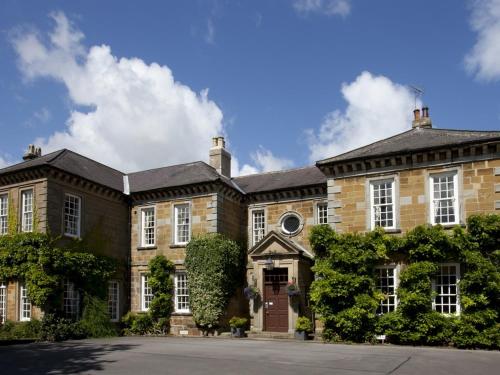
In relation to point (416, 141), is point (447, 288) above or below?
below

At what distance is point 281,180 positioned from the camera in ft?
89.2

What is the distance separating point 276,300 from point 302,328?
239 centimetres

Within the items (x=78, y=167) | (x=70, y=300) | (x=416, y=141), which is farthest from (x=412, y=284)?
(x=78, y=167)

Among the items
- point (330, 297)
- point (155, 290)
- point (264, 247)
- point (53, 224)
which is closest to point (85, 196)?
point (53, 224)

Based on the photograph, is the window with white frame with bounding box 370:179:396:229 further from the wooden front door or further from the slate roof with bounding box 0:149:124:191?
the slate roof with bounding box 0:149:124:191

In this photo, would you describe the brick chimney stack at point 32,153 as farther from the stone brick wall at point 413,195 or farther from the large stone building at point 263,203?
the stone brick wall at point 413,195

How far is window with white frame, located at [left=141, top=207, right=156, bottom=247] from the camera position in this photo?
26750 mm

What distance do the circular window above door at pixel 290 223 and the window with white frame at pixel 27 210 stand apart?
11467mm

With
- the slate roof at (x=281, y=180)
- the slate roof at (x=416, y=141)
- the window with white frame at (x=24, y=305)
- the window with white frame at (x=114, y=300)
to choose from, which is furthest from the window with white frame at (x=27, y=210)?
the slate roof at (x=416, y=141)

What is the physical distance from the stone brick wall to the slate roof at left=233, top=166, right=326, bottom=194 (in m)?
3.17

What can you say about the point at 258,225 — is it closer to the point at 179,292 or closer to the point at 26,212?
the point at 179,292

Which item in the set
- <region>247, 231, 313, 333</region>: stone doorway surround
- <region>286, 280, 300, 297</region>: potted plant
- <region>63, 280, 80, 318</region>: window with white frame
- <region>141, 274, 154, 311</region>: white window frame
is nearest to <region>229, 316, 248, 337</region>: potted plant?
<region>247, 231, 313, 333</region>: stone doorway surround

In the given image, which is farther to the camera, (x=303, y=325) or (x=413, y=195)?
(x=303, y=325)

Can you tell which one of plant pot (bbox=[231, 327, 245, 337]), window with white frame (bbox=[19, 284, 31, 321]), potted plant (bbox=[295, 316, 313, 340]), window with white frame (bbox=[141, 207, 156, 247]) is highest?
window with white frame (bbox=[141, 207, 156, 247])
